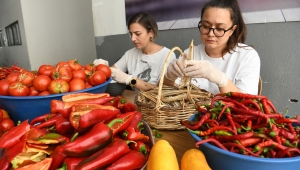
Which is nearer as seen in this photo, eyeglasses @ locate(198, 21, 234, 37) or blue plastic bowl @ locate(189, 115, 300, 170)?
blue plastic bowl @ locate(189, 115, 300, 170)

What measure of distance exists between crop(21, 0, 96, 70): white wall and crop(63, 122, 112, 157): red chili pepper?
3248mm

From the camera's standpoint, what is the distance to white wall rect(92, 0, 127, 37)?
Answer: 266 centimetres

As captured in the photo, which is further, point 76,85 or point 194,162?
point 76,85

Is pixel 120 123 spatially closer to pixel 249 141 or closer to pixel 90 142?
pixel 90 142

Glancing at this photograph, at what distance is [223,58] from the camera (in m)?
1.31

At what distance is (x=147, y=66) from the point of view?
1.88 m

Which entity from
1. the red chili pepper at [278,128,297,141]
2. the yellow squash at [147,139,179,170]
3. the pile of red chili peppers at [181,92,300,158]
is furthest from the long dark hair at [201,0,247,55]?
the yellow squash at [147,139,179,170]

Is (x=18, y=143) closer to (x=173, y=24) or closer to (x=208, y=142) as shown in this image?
(x=208, y=142)

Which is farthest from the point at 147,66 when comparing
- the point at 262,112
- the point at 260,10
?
the point at 262,112

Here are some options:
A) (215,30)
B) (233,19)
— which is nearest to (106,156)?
(215,30)

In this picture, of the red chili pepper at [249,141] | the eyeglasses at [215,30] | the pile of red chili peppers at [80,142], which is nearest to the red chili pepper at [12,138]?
the pile of red chili peppers at [80,142]

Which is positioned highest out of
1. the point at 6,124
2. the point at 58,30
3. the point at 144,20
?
the point at 58,30

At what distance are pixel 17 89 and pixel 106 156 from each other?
23.4 inches

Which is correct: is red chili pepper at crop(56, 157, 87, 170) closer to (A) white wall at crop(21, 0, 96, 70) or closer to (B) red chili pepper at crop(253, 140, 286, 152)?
(B) red chili pepper at crop(253, 140, 286, 152)
